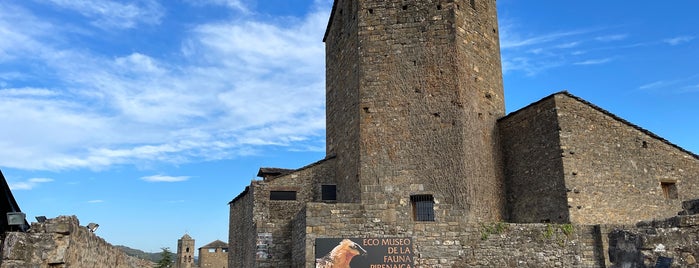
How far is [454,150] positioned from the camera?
59.2 ft

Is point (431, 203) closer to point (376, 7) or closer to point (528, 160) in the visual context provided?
point (528, 160)

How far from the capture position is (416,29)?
1903 centimetres

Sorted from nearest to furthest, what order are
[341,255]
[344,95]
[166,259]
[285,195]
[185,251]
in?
[341,255]
[285,195]
[344,95]
[166,259]
[185,251]

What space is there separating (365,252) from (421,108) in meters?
6.12

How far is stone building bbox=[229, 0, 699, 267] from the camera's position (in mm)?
17703

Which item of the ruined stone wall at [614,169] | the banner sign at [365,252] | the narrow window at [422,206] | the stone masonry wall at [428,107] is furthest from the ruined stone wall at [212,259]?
the ruined stone wall at [614,169]

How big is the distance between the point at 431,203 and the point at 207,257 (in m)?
46.0

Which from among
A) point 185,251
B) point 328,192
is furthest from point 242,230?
point 185,251

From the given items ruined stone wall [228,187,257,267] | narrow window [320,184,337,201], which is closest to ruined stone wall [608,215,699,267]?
ruined stone wall [228,187,257,267]

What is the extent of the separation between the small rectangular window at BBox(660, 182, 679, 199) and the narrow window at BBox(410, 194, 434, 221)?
28.4ft

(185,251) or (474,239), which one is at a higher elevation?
(474,239)

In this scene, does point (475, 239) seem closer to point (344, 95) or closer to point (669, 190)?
point (344, 95)

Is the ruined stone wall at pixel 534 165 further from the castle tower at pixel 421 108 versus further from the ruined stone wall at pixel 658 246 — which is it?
the ruined stone wall at pixel 658 246

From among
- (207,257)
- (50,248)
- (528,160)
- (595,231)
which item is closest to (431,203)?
(528,160)
